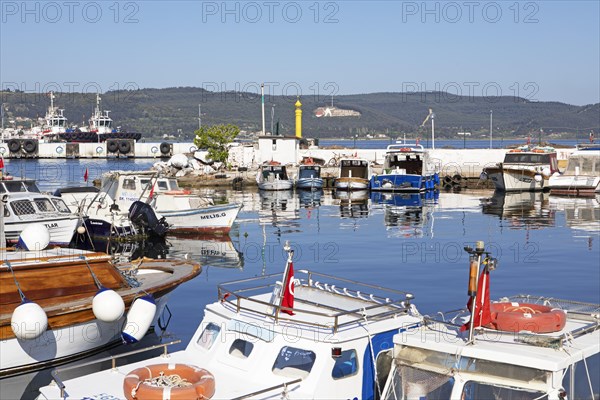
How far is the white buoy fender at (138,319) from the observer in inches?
621

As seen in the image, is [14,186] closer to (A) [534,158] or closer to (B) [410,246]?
(B) [410,246]

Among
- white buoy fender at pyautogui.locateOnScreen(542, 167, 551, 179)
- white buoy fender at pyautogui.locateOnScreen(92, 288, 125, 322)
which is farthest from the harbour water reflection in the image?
white buoy fender at pyautogui.locateOnScreen(542, 167, 551, 179)

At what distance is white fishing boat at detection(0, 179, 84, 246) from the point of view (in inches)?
1150

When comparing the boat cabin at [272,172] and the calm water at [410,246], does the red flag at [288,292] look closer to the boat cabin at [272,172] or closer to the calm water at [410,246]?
the calm water at [410,246]

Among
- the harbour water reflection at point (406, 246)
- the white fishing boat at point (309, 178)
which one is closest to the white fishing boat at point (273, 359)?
the harbour water reflection at point (406, 246)

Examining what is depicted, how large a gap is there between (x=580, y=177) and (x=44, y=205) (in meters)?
41.4

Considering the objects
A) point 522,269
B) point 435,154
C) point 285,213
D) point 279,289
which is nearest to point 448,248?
point 522,269

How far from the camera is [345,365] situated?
38.2ft

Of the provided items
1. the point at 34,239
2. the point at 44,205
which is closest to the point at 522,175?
the point at 44,205

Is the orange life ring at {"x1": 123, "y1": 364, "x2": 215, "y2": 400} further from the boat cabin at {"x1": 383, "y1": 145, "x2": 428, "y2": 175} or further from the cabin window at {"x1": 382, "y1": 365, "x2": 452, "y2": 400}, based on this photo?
the boat cabin at {"x1": 383, "y1": 145, "x2": 428, "y2": 175}

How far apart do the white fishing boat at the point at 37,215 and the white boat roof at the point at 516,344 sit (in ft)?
70.1

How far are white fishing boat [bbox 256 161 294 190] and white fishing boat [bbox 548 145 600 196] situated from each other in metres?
19.6

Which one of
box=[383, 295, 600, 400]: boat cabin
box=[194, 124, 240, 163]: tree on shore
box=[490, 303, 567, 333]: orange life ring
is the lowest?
box=[383, 295, 600, 400]: boat cabin

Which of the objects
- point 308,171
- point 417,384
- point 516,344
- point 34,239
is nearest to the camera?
point 516,344
